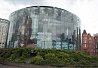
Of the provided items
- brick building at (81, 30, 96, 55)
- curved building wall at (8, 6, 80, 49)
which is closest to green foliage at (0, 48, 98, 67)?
curved building wall at (8, 6, 80, 49)

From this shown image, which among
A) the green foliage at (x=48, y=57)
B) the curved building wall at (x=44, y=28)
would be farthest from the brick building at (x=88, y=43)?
the green foliage at (x=48, y=57)

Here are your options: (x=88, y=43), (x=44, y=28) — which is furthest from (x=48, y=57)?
(x=88, y=43)

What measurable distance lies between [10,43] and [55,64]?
33.6 metres

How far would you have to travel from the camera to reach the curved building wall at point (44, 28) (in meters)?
54.0

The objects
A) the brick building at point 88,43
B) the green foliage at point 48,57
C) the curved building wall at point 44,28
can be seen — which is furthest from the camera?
the brick building at point 88,43

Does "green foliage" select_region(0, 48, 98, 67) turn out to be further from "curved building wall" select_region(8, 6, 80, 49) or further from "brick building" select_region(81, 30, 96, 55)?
"brick building" select_region(81, 30, 96, 55)

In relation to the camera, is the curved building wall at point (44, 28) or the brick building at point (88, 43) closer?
the curved building wall at point (44, 28)

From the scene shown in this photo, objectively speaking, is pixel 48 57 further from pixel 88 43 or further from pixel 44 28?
pixel 88 43

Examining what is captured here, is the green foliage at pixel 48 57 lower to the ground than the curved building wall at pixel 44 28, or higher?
lower

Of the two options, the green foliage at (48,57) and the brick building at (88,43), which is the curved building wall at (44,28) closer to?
the green foliage at (48,57)

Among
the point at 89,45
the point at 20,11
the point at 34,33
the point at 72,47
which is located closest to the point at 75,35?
the point at 72,47

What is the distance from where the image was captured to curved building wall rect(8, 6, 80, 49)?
54.0 metres

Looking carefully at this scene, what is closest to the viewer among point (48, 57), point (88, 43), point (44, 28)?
point (48, 57)

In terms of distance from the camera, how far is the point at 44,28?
5509 centimetres
